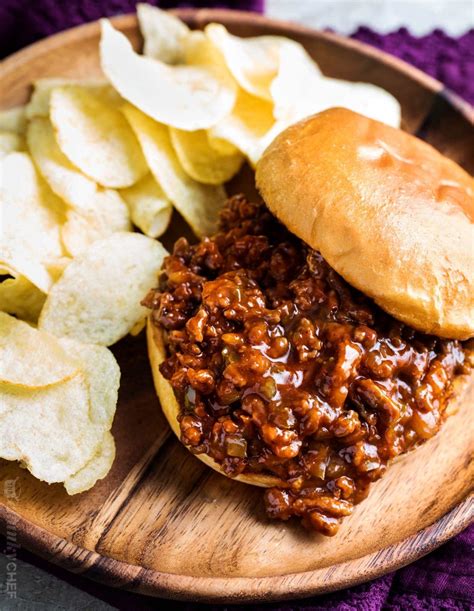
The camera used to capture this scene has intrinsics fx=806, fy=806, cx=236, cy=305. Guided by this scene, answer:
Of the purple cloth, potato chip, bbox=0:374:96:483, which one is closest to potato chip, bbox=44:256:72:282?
potato chip, bbox=0:374:96:483

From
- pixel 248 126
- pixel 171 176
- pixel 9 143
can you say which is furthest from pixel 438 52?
pixel 9 143

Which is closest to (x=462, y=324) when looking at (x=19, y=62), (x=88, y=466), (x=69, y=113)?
(x=88, y=466)

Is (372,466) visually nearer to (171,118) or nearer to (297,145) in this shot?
(297,145)

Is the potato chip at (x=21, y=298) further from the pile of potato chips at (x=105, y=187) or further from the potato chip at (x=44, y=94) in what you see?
the potato chip at (x=44, y=94)

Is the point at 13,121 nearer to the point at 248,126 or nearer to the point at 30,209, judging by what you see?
the point at 30,209

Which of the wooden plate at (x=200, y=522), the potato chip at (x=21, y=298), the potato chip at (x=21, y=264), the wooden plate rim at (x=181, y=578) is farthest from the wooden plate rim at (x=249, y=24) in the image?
the wooden plate rim at (x=181, y=578)

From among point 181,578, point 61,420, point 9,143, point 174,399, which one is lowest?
point 181,578
